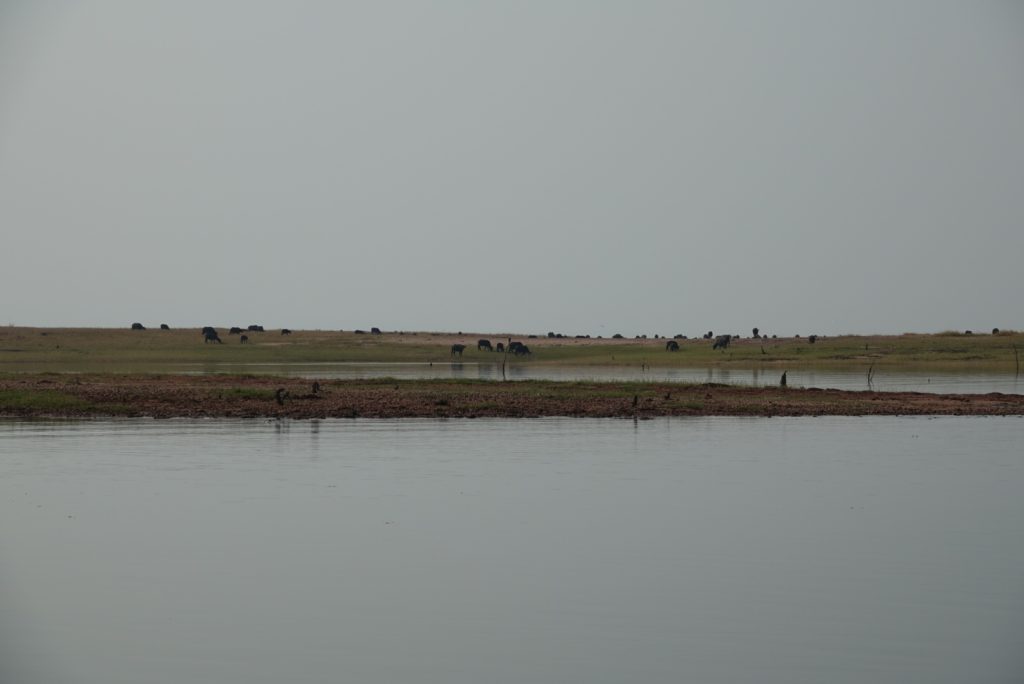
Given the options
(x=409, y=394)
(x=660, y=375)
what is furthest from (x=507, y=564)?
(x=660, y=375)

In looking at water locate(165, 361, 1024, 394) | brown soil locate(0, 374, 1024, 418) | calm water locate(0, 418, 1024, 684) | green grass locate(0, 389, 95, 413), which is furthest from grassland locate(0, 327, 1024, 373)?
calm water locate(0, 418, 1024, 684)

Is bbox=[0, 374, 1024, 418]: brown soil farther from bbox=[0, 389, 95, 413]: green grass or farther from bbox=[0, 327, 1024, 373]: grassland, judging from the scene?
bbox=[0, 327, 1024, 373]: grassland

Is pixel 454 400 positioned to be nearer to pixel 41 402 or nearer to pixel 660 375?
pixel 41 402

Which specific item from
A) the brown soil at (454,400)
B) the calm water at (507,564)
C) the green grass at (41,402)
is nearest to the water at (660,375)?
the brown soil at (454,400)

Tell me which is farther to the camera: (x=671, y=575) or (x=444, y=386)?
(x=444, y=386)

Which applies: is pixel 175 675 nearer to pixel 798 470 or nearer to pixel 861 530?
pixel 861 530

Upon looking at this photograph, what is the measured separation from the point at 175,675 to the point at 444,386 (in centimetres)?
3639

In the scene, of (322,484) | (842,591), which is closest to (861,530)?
(842,591)

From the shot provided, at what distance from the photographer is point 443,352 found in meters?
88.3

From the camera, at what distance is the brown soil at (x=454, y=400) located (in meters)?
40.9

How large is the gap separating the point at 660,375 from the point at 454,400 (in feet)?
75.6

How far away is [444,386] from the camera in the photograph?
49031mm

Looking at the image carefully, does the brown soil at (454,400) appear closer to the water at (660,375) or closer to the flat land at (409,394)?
the flat land at (409,394)

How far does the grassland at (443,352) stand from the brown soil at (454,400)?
17546mm
